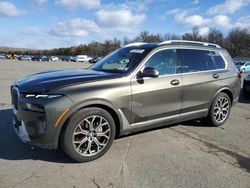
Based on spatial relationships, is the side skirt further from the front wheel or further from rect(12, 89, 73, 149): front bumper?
rect(12, 89, 73, 149): front bumper

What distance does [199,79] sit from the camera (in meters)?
4.84

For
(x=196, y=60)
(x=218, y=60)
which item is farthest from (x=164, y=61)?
(x=218, y=60)

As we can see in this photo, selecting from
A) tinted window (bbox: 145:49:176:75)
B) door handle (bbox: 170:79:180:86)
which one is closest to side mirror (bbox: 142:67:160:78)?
tinted window (bbox: 145:49:176:75)

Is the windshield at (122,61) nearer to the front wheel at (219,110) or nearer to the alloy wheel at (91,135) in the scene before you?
the alloy wheel at (91,135)

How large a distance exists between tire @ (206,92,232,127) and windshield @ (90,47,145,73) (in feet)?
7.16

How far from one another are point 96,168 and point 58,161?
63 cm

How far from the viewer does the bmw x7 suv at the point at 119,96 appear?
3338mm

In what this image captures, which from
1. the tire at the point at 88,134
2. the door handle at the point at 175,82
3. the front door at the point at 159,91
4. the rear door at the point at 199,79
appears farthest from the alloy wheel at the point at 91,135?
the rear door at the point at 199,79

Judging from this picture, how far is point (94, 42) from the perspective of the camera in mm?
116062

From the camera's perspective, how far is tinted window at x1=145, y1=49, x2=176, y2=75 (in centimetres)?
424

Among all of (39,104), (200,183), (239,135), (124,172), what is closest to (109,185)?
(124,172)

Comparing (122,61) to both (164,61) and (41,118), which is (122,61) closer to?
(164,61)

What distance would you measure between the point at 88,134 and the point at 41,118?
2.48ft

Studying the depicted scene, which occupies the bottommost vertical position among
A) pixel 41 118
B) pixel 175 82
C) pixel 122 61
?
pixel 41 118
